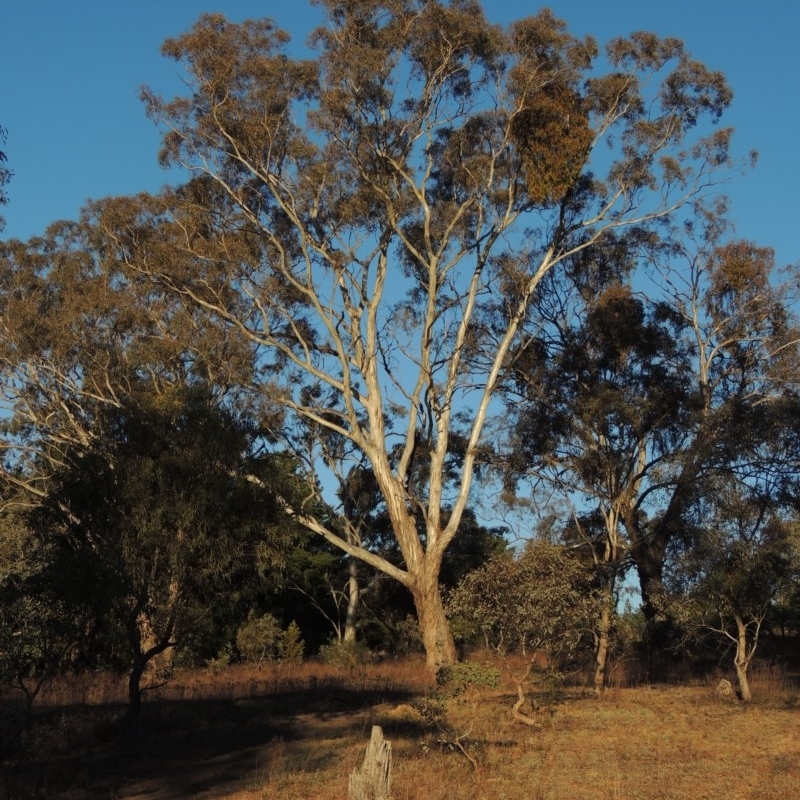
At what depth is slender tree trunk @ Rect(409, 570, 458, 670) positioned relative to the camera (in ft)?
65.0

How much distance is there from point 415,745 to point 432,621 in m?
7.58

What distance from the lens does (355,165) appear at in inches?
874

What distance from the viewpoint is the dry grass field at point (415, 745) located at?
10234mm

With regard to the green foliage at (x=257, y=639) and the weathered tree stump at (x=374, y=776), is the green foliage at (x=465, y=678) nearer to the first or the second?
the weathered tree stump at (x=374, y=776)

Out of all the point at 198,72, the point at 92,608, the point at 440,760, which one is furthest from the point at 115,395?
the point at 440,760

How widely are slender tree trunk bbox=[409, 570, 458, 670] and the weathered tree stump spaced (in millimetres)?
11579

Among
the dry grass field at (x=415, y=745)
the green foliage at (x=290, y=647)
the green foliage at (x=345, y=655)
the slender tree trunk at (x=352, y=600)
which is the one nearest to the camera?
the dry grass field at (x=415, y=745)

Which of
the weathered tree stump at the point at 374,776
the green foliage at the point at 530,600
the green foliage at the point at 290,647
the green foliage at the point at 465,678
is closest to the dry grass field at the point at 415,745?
the green foliage at the point at 465,678

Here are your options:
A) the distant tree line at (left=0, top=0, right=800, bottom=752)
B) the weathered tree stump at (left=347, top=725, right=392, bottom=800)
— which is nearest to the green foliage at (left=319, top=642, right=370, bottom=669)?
the distant tree line at (left=0, top=0, right=800, bottom=752)

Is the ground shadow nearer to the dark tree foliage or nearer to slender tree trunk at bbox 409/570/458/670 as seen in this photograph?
the dark tree foliage

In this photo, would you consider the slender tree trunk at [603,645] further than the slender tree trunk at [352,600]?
No

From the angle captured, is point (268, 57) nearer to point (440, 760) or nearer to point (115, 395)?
point (115, 395)

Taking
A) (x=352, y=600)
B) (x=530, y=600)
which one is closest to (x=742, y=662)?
(x=530, y=600)

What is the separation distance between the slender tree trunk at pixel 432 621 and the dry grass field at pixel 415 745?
0.95 metres
